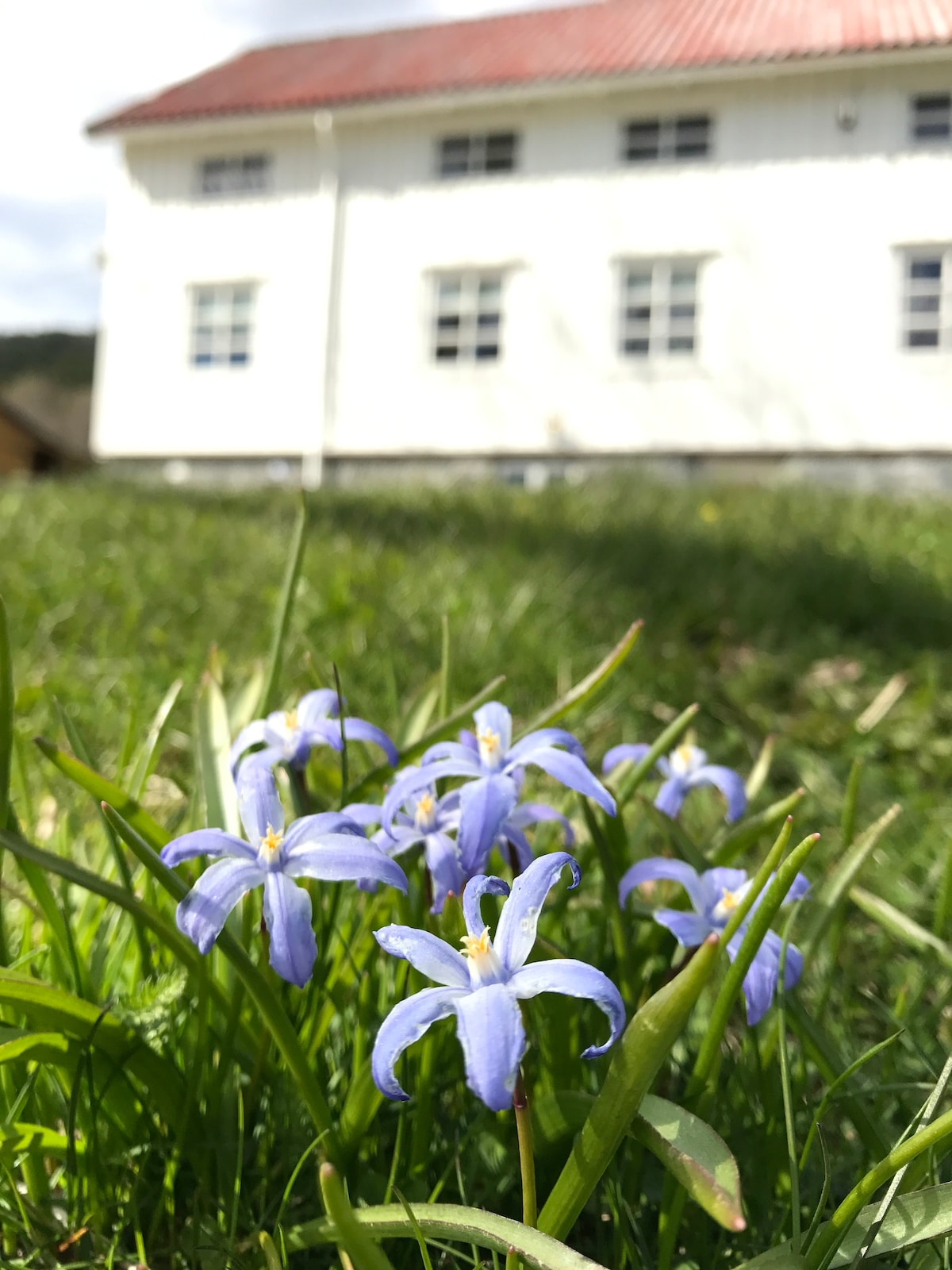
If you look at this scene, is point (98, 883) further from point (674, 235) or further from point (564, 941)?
point (674, 235)

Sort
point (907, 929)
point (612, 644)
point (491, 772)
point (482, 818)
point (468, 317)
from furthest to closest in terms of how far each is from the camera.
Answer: point (468, 317) → point (612, 644) → point (907, 929) → point (491, 772) → point (482, 818)

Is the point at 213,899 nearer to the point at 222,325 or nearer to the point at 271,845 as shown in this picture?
the point at 271,845

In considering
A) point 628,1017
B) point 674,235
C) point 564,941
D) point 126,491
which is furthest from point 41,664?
point 674,235

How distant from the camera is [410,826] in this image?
35.1 inches

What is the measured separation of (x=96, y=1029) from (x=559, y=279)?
37.3 feet

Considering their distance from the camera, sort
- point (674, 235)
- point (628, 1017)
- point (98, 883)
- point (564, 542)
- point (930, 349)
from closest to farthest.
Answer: point (98, 883) < point (628, 1017) < point (564, 542) < point (930, 349) < point (674, 235)

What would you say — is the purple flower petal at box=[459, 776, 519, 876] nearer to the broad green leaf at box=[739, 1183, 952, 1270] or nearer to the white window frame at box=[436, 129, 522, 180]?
the broad green leaf at box=[739, 1183, 952, 1270]

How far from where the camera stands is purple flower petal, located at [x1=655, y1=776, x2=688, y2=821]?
1.05 m

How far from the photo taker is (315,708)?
3.32 feet

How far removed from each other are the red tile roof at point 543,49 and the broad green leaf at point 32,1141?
11622 mm

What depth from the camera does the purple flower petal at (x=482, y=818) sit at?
77 centimetres

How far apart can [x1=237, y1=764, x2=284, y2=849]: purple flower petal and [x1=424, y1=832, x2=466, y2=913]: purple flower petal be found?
13 centimetres

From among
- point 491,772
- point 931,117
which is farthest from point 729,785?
point 931,117

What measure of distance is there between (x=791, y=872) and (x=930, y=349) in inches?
438
